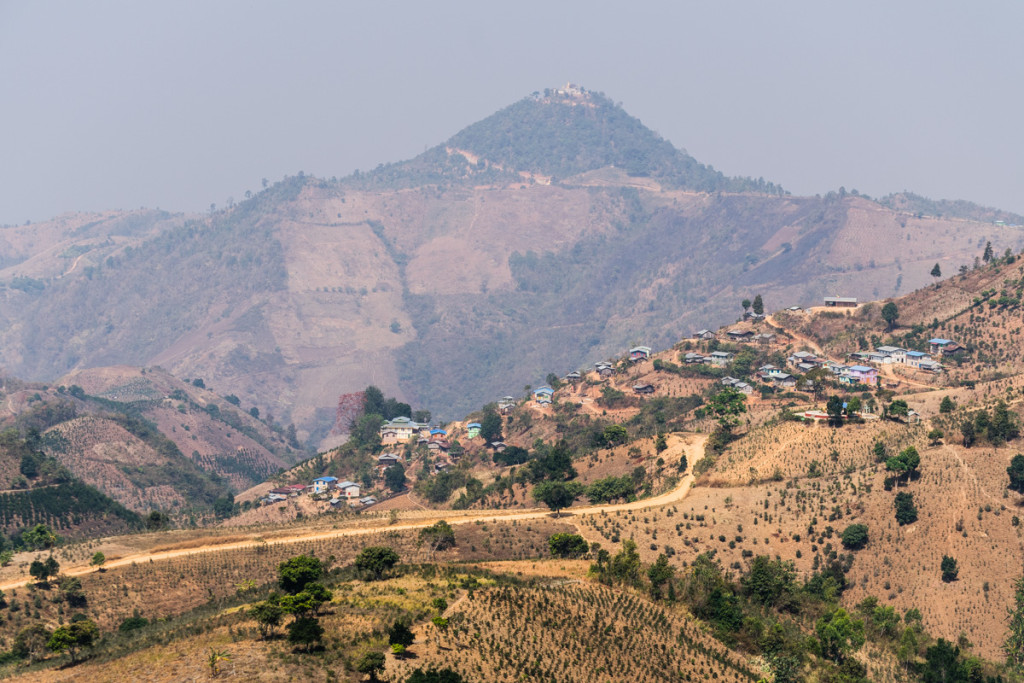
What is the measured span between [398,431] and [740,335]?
66.6 meters

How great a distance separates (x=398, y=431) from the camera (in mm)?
184250

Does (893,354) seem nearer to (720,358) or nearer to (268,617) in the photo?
(720,358)

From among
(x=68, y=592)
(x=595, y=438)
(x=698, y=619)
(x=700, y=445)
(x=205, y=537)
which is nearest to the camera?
(x=698, y=619)

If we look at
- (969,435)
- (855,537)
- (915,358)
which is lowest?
(855,537)

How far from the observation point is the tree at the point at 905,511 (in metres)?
95.9

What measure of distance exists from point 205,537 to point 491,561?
30.4m

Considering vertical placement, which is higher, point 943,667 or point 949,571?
point 949,571

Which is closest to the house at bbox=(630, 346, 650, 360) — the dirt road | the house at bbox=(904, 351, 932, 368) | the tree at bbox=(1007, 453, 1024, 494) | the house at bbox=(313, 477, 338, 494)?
Answer: the house at bbox=(904, 351, 932, 368)

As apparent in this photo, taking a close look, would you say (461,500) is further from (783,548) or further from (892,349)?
(892,349)

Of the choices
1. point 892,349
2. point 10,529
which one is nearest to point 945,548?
point 892,349

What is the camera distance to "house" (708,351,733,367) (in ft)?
555

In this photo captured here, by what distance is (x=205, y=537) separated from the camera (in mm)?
92000

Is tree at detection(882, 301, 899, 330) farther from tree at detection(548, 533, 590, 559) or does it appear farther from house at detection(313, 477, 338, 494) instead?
tree at detection(548, 533, 590, 559)

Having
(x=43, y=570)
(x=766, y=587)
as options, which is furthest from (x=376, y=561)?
(x=766, y=587)
